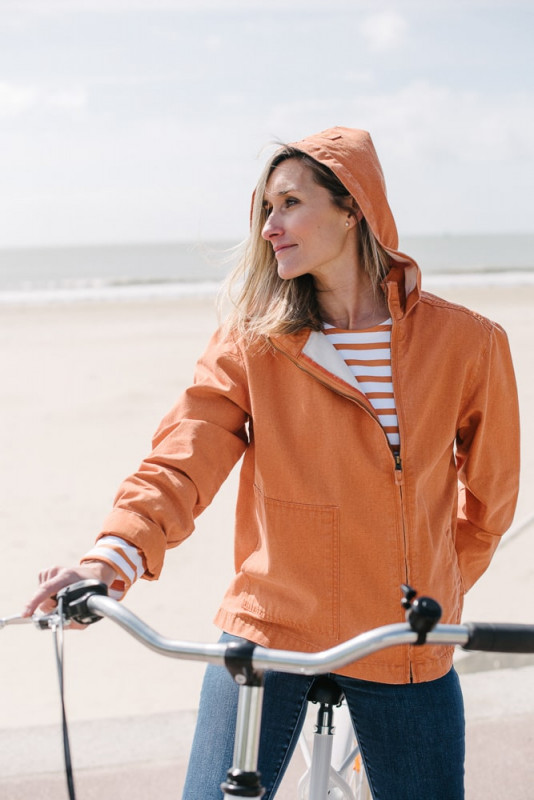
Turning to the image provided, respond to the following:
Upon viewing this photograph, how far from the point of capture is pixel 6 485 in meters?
7.35

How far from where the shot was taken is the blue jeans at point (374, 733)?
1963 millimetres

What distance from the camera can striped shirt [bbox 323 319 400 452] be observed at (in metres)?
2.10

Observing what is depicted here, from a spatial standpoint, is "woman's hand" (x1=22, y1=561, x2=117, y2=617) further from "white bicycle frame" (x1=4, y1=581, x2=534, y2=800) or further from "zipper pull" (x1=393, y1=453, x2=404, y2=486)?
"zipper pull" (x1=393, y1=453, x2=404, y2=486)

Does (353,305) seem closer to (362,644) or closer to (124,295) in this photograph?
(362,644)

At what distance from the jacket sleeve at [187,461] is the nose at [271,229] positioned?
273mm

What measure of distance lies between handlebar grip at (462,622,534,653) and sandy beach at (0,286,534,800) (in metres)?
2.45

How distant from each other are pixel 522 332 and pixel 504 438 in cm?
1330

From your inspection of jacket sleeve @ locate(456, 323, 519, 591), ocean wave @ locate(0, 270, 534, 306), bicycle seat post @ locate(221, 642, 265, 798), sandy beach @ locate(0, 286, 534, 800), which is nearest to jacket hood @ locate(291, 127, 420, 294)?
jacket sleeve @ locate(456, 323, 519, 591)

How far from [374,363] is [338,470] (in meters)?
Answer: 0.29

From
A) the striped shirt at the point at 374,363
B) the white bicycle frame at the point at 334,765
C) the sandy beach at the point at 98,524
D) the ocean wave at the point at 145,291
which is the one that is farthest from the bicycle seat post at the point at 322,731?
the ocean wave at the point at 145,291

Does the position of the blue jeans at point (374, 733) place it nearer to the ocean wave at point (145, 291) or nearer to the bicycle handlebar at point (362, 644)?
the bicycle handlebar at point (362, 644)

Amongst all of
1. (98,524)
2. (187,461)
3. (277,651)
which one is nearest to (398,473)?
(187,461)

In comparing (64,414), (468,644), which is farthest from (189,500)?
(64,414)

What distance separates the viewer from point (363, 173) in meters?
2.31
